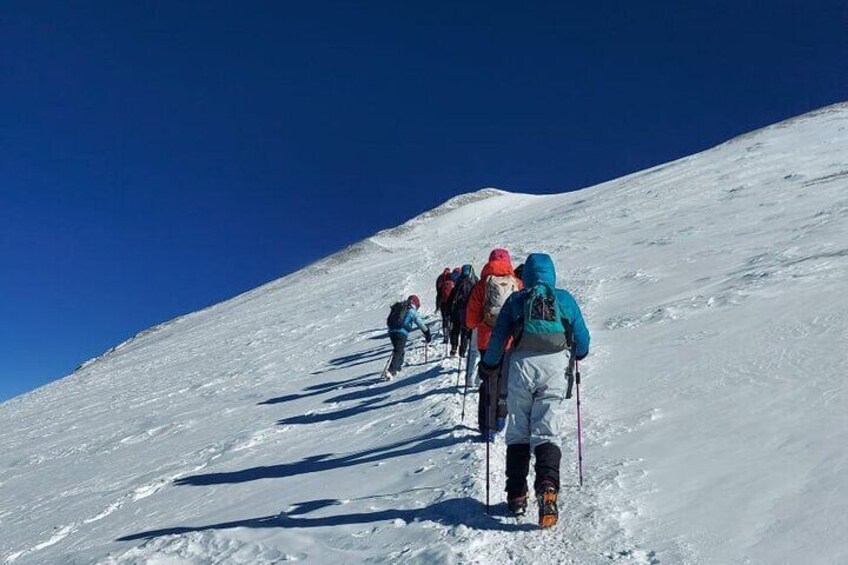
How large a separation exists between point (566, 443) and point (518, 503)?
1800mm

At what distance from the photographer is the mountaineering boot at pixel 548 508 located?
444cm

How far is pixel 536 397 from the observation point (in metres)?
4.70

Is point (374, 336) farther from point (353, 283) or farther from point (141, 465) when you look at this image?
point (353, 283)

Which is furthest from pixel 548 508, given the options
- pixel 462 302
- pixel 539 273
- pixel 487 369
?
pixel 462 302

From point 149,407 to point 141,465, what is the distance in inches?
266

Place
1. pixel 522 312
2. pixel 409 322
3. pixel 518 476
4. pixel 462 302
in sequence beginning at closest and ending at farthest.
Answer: pixel 518 476
pixel 522 312
pixel 462 302
pixel 409 322

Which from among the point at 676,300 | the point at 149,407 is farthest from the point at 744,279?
the point at 149,407

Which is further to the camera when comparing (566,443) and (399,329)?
(399,329)

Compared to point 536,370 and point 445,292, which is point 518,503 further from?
point 445,292

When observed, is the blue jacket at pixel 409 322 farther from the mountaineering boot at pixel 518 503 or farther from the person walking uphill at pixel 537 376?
the mountaineering boot at pixel 518 503

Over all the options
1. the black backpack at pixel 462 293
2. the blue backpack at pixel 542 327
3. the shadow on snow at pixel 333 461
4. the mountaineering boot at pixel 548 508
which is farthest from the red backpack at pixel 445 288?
the mountaineering boot at pixel 548 508

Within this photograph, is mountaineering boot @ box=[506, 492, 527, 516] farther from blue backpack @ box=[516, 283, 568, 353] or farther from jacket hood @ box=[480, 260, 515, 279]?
jacket hood @ box=[480, 260, 515, 279]

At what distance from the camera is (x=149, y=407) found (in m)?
17.2

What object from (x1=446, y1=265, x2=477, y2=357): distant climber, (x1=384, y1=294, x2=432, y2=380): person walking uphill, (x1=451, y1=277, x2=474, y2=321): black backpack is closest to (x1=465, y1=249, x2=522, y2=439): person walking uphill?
(x1=446, y1=265, x2=477, y2=357): distant climber
